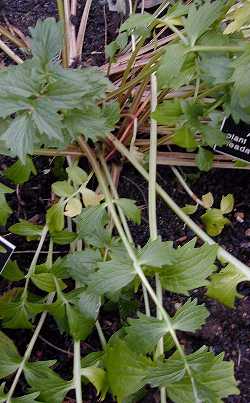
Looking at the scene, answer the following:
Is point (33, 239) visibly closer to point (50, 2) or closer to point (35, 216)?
point (35, 216)

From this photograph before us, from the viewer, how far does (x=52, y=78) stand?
86 cm

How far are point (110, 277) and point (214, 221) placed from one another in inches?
13.7

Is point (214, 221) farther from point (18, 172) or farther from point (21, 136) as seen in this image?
point (21, 136)

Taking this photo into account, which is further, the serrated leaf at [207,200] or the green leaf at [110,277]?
the serrated leaf at [207,200]

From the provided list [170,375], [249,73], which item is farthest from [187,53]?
[170,375]

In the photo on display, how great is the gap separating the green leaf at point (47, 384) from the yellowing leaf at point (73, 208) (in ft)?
0.84

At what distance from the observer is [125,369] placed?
876 millimetres

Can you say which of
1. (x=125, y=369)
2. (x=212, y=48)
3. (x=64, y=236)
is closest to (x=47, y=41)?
(x=212, y=48)

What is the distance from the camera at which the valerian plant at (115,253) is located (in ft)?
2.72

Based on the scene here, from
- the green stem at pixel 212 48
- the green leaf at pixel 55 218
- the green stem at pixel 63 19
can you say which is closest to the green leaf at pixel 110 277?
the green leaf at pixel 55 218

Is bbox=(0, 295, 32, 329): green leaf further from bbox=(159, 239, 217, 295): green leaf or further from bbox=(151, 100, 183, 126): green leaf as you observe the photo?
bbox=(151, 100, 183, 126): green leaf

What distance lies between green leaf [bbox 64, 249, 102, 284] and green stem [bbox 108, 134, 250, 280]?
166mm

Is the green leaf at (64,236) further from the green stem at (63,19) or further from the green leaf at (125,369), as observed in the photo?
the green stem at (63,19)

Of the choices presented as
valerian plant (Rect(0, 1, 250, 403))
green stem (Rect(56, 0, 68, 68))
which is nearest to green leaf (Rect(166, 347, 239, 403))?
valerian plant (Rect(0, 1, 250, 403))
